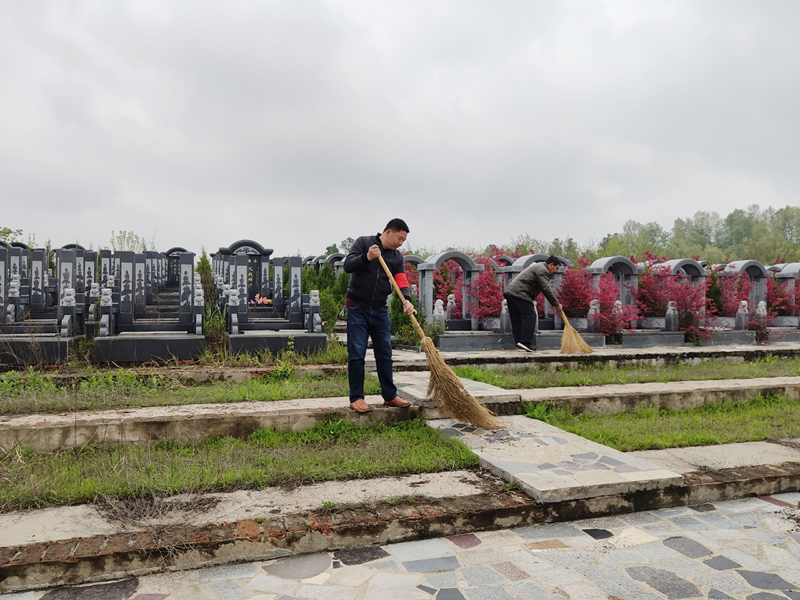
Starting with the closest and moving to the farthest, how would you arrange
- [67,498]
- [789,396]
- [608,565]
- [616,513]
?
[608,565], [67,498], [616,513], [789,396]

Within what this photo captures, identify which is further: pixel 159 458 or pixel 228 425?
pixel 228 425

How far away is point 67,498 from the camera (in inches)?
145

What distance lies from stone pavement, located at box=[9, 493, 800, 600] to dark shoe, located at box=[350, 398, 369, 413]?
216cm

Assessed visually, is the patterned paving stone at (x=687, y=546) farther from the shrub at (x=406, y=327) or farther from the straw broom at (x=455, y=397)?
the shrub at (x=406, y=327)

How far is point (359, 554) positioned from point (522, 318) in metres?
7.83

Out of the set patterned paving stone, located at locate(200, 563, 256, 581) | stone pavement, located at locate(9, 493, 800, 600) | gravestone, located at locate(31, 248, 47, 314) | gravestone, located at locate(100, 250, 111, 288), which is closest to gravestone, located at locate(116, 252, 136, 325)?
gravestone, located at locate(31, 248, 47, 314)

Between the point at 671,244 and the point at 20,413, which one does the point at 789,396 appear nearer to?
the point at 20,413

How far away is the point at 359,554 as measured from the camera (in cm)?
330

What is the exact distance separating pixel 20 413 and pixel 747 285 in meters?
15.2

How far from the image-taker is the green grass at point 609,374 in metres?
7.77

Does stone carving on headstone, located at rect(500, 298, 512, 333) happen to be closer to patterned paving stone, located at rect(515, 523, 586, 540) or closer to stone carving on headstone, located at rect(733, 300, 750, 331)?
stone carving on headstone, located at rect(733, 300, 750, 331)

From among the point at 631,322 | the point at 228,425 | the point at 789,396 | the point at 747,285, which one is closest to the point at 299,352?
the point at 228,425

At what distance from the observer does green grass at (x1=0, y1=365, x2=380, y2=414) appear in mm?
5887

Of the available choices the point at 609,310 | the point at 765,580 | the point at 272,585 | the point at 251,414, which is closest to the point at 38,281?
the point at 251,414
